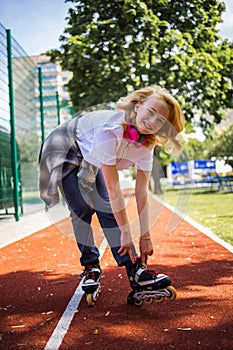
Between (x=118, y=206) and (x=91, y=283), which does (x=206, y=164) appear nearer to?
(x=91, y=283)

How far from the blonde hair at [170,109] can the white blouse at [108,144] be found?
0.07m

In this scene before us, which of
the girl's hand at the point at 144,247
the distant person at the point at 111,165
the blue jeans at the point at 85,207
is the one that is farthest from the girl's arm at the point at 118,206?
the blue jeans at the point at 85,207

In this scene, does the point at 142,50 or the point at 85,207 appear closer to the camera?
the point at 85,207

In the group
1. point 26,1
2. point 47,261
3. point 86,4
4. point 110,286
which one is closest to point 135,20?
point 86,4

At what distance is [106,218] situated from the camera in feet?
11.5

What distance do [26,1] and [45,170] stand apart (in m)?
7.15

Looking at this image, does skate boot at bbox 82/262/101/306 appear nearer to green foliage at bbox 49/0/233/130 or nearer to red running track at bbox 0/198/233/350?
red running track at bbox 0/198/233/350

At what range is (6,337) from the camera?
9.72 ft

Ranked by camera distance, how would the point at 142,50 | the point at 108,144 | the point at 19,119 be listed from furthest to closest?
the point at 142,50, the point at 19,119, the point at 108,144

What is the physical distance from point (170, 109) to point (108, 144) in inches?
18.9

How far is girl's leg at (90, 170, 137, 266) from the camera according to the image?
3422 mm

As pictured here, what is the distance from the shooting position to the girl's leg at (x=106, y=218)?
3422 millimetres

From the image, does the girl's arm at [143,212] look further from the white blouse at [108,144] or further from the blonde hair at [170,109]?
the blonde hair at [170,109]

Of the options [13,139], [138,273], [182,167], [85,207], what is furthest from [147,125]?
[13,139]
